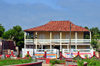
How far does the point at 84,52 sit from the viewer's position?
3106 centimetres

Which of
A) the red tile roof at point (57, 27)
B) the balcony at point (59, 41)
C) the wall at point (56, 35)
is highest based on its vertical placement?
the red tile roof at point (57, 27)

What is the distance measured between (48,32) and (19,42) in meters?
8.09

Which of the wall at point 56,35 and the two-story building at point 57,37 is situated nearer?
the two-story building at point 57,37

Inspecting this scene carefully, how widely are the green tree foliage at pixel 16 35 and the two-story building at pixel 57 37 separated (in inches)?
239

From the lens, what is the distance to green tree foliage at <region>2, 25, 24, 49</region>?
46028 mm

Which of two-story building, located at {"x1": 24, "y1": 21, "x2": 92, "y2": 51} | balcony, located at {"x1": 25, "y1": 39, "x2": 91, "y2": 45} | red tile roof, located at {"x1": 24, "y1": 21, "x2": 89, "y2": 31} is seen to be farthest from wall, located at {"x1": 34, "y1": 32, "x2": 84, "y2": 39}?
balcony, located at {"x1": 25, "y1": 39, "x2": 91, "y2": 45}

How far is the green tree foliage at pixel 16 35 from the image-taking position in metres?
46.0

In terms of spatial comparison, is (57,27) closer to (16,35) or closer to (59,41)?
(59,41)

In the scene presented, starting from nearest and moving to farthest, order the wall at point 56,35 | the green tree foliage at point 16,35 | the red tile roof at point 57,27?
1. the red tile roof at point 57,27
2. the wall at point 56,35
3. the green tree foliage at point 16,35

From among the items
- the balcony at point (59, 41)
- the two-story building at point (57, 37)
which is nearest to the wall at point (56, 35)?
the two-story building at point (57, 37)

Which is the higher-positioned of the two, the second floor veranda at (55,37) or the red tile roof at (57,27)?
the red tile roof at (57,27)

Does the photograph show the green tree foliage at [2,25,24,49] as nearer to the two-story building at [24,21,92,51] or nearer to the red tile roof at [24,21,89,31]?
the two-story building at [24,21,92,51]

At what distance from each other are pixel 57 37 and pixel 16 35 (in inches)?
393

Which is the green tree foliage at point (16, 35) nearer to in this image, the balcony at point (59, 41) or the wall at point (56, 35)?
the wall at point (56, 35)
